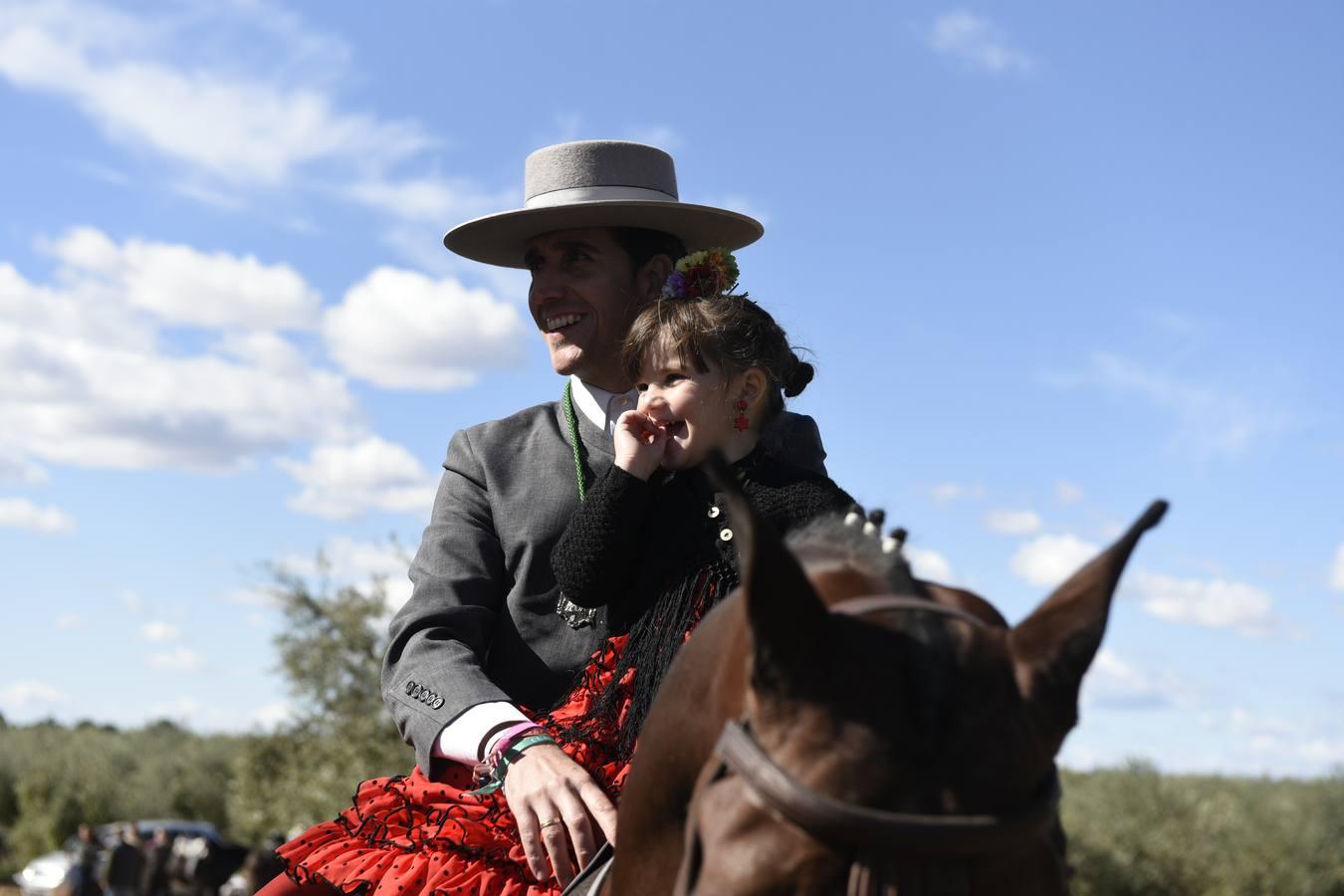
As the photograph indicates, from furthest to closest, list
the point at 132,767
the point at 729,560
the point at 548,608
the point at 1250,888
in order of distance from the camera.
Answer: the point at 132,767
the point at 1250,888
the point at 548,608
the point at 729,560

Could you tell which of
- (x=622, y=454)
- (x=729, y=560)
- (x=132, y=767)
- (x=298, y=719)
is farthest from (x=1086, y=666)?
(x=132, y=767)

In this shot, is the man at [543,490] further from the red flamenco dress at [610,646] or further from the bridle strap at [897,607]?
the bridle strap at [897,607]

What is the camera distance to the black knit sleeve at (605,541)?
10.3 feet

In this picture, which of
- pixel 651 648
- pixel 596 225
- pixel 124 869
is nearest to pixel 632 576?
pixel 651 648

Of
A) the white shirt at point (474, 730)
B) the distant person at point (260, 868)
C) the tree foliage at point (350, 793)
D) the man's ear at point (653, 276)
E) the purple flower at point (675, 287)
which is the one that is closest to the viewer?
the white shirt at point (474, 730)

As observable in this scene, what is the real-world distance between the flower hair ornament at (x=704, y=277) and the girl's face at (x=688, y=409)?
1.15ft

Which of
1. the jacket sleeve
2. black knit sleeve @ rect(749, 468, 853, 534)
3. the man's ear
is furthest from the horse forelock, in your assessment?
the man's ear

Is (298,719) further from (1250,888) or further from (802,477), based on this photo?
(802,477)

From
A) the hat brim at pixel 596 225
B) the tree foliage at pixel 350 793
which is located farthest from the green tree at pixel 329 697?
the hat brim at pixel 596 225

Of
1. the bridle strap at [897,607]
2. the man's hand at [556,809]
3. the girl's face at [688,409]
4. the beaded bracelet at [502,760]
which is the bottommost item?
the man's hand at [556,809]

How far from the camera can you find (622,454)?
3195 mm

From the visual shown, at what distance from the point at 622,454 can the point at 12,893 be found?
3846 cm

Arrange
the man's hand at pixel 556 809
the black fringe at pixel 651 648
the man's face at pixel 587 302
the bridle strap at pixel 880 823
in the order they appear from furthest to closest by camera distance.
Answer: the man's face at pixel 587 302 → the black fringe at pixel 651 648 → the man's hand at pixel 556 809 → the bridle strap at pixel 880 823

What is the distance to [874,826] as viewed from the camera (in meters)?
1.51
